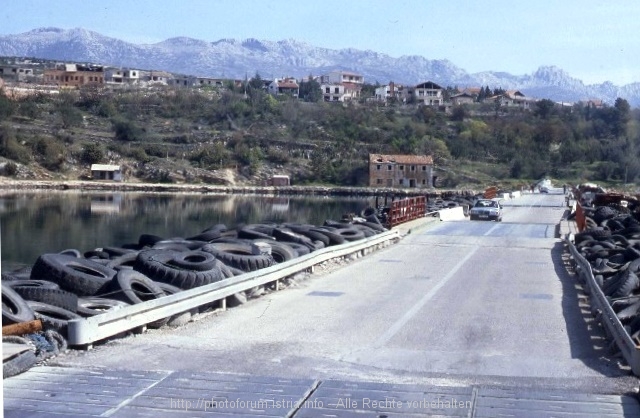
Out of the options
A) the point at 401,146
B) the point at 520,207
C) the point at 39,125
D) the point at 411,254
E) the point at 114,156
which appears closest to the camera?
the point at 411,254

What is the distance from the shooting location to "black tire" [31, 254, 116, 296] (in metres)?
15.9

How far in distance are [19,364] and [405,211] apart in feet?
103

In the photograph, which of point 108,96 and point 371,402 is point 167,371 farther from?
point 108,96

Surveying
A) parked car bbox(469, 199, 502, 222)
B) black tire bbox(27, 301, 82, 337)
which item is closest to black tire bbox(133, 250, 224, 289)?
black tire bbox(27, 301, 82, 337)

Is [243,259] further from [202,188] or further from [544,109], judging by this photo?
[544,109]

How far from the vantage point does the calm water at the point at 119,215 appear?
42.9 metres

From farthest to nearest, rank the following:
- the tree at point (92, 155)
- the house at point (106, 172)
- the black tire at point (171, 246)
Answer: the tree at point (92, 155), the house at point (106, 172), the black tire at point (171, 246)

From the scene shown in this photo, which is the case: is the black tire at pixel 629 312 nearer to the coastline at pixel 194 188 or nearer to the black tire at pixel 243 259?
the black tire at pixel 243 259

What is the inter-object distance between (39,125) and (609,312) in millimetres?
118719

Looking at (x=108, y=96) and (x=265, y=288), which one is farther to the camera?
(x=108, y=96)

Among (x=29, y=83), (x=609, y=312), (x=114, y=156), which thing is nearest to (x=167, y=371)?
(x=609, y=312)

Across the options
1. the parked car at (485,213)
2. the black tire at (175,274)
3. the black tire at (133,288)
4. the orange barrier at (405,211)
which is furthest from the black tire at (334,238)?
the parked car at (485,213)

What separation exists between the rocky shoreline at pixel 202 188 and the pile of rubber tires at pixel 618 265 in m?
69.3

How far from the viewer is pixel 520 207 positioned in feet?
218
